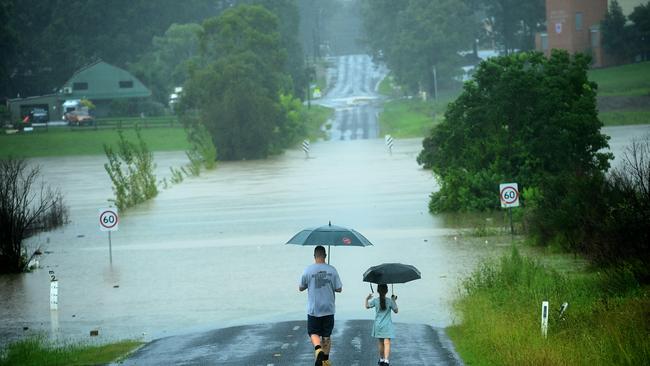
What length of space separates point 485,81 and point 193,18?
123334 millimetres

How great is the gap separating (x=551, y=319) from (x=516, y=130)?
1124 inches

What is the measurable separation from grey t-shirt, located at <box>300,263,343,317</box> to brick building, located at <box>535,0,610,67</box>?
372 feet

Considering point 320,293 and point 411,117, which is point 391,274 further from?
point 411,117

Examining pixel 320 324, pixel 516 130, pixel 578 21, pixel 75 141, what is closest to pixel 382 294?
Result: pixel 320 324

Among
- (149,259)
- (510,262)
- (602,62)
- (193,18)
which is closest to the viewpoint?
(510,262)

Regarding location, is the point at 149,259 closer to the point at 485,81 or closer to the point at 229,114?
the point at 485,81

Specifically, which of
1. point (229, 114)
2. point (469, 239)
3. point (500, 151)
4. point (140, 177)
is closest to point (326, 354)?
point (469, 239)

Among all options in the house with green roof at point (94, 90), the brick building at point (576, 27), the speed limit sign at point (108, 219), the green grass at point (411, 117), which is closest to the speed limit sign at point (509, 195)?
the speed limit sign at point (108, 219)

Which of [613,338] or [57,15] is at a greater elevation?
[57,15]

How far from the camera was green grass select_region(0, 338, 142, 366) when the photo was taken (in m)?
21.4

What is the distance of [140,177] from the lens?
2522 inches

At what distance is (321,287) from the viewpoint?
17.9m

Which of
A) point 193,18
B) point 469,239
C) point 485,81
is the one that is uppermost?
point 193,18

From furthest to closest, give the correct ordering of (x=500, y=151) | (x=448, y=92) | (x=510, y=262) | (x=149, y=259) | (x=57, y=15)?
(x=57, y=15)
(x=448, y=92)
(x=500, y=151)
(x=149, y=259)
(x=510, y=262)
